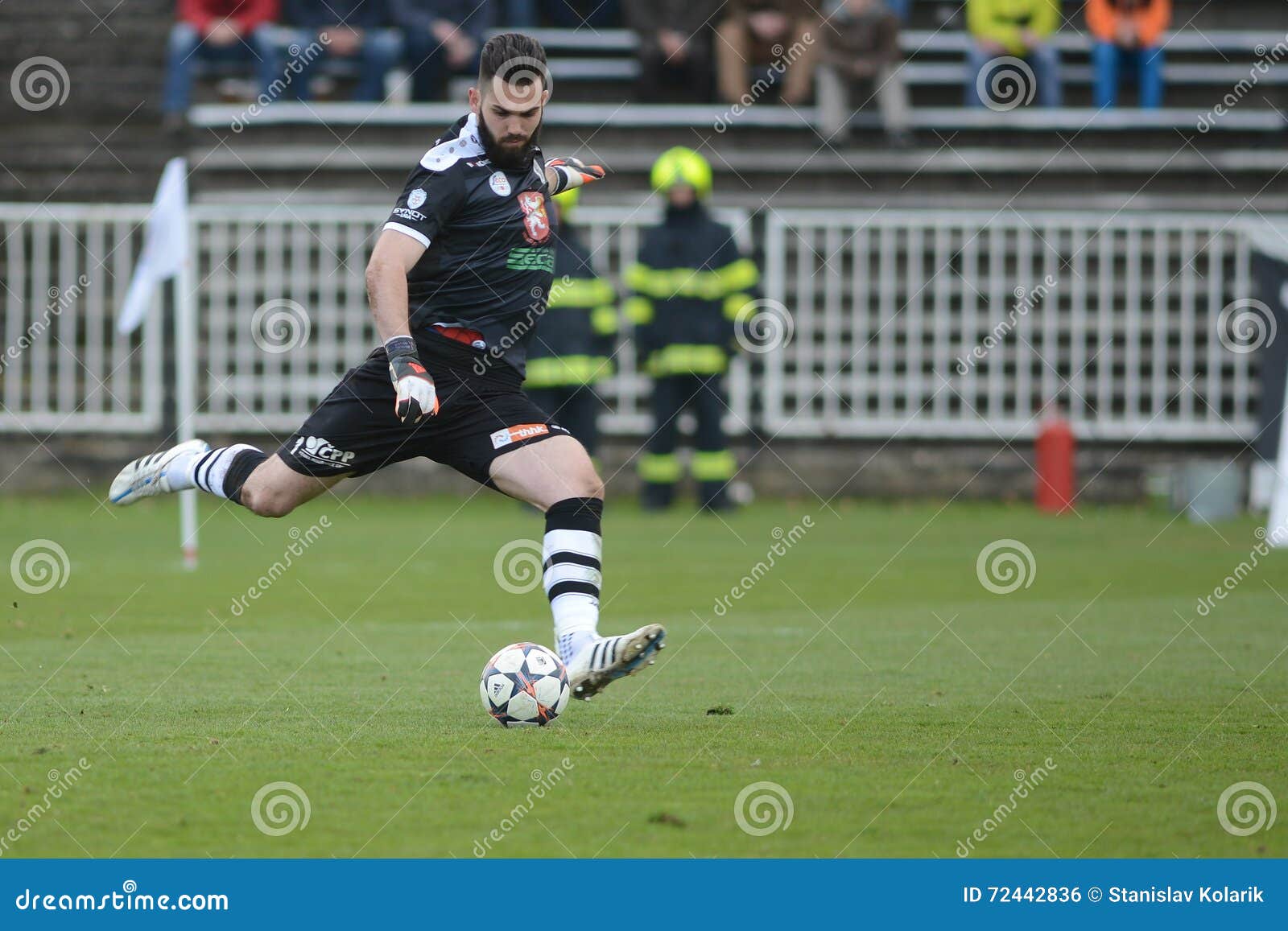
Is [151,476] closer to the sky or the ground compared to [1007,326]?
closer to the ground

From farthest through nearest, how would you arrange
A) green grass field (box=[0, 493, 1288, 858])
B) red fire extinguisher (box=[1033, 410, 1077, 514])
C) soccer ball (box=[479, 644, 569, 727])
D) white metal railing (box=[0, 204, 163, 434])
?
white metal railing (box=[0, 204, 163, 434])
red fire extinguisher (box=[1033, 410, 1077, 514])
soccer ball (box=[479, 644, 569, 727])
green grass field (box=[0, 493, 1288, 858])

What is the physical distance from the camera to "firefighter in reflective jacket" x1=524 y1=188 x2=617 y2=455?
618 inches

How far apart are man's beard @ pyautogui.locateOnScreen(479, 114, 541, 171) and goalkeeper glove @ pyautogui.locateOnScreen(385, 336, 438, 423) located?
0.81 meters

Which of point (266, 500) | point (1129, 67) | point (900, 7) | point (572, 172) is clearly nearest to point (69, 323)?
point (900, 7)

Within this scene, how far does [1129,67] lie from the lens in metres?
19.3

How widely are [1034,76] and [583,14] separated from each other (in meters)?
4.79

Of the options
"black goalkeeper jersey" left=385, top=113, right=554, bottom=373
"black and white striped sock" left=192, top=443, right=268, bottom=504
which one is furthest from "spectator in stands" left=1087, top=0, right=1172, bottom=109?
"black and white striped sock" left=192, top=443, right=268, bottom=504

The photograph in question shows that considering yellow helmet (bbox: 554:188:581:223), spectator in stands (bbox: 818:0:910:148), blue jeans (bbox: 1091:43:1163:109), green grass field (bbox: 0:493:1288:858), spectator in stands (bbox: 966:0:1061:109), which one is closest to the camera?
green grass field (bbox: 0:493:1288:858)

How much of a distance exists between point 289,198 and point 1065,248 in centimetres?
762

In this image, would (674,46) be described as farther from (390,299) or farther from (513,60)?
(390,299)

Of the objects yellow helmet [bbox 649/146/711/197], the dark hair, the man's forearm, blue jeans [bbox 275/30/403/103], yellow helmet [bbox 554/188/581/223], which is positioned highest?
blue jeans [bbox 275/30/403/103]

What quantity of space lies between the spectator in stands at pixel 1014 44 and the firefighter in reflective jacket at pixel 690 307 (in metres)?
3.96

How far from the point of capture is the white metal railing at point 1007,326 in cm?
1806

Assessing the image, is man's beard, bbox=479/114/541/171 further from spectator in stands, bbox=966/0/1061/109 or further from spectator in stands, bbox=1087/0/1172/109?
spectator in stands, bbox=1087/0/1172/109
